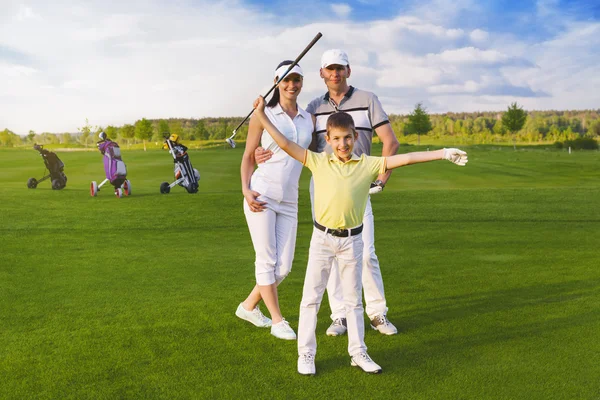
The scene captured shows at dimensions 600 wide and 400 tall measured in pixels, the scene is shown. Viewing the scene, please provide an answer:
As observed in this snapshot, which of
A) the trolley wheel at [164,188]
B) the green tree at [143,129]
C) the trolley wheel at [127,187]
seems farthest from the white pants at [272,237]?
the green tree at [143,129]

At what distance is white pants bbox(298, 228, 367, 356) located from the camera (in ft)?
13.3

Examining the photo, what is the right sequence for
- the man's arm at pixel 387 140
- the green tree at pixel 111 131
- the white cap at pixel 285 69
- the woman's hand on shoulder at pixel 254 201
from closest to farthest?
the white cap at pixel 285 69 < the woman's hand on shoulder at pixel 254 201 < the man's arm at pixel 387 140 < the green tree at pixel 111 131

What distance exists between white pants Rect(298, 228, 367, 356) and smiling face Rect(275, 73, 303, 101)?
1020mm

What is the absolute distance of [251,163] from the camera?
4.68 meters

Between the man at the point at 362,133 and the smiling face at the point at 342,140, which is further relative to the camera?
the man at the point at 362,133

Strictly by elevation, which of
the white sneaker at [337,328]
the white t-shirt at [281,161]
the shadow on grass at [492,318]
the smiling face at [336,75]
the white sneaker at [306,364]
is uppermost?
the smiling face at [336,75]

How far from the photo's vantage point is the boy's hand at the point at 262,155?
14.8 ft

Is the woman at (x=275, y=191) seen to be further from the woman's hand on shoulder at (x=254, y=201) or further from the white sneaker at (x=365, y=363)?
the white sneaker at (x=365, y=363)

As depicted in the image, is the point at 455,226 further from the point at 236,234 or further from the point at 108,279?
the point at 108,279

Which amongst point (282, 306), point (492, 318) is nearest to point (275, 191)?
point (282, 306)

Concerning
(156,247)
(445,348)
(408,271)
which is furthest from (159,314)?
(156,247)

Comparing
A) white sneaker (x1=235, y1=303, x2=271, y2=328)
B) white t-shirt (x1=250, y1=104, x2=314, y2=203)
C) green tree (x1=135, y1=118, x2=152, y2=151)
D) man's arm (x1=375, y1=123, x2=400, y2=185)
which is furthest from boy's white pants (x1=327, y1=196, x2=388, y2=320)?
green tree (x1=135, y1=118, x2=152, y2=151)

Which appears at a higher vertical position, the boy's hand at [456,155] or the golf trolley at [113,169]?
the boy's hand at [456,155]

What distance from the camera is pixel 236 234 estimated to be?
999cm
